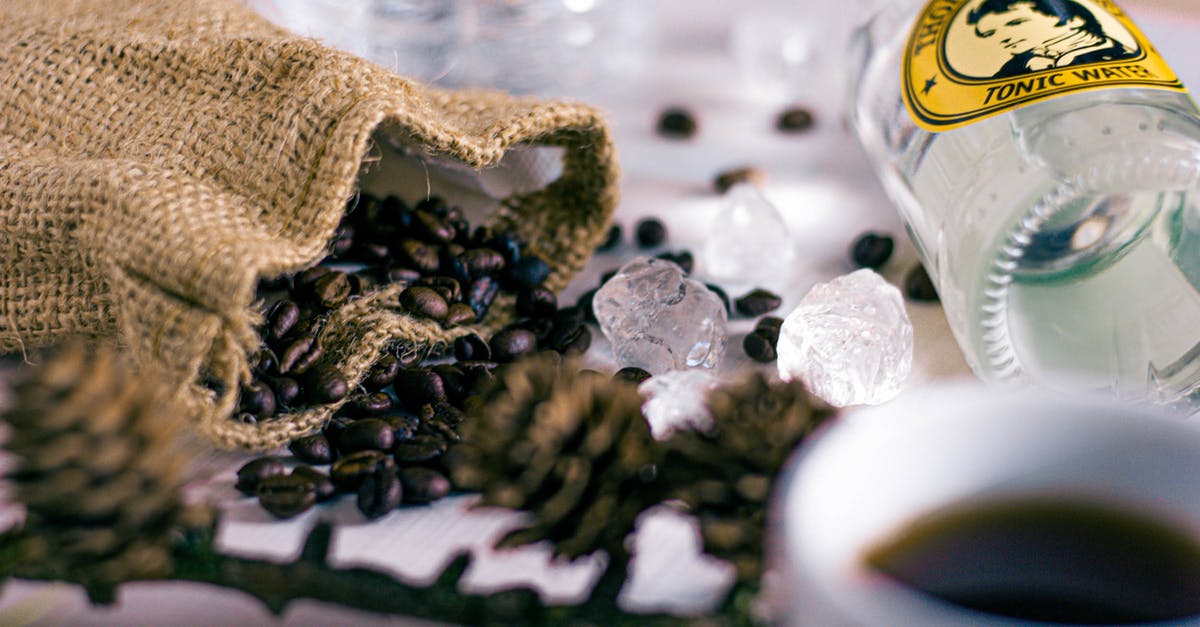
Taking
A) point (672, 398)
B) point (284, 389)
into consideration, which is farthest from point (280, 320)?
point (672, 398)

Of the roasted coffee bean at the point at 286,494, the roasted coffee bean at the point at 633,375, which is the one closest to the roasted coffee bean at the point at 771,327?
the roasted coffee bean at the point at 633,375

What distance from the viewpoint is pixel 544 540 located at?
51 centimetres

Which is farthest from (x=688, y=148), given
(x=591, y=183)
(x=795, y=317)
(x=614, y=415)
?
(x=614, y=415)

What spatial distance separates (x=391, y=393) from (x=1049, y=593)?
1.49 feet

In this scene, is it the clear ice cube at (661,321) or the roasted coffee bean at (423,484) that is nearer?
the roasted coffee bean at (423,484)

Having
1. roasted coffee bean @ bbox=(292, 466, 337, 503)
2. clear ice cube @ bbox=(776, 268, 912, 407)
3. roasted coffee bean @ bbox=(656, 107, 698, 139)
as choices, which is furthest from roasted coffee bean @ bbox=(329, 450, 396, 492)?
roasted coffee bean @ bbox=(656, 107, 698, 139)

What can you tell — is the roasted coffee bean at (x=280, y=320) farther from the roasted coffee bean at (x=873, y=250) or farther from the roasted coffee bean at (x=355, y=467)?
the roasted coffee bean at (x=873, y=250)

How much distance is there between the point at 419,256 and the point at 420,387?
113mm

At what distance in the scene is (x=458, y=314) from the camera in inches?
30.0

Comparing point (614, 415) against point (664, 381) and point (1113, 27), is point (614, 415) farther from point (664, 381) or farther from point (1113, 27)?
point (1113, 27)

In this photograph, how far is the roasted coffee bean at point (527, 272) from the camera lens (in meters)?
0.82

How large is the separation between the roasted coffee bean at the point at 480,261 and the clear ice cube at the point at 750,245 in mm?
209

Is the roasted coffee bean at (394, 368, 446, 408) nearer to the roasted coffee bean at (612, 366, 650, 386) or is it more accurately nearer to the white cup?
the roasted coffee bean at (612, 366, 650, 386)

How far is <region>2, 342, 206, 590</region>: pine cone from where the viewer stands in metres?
0.46
